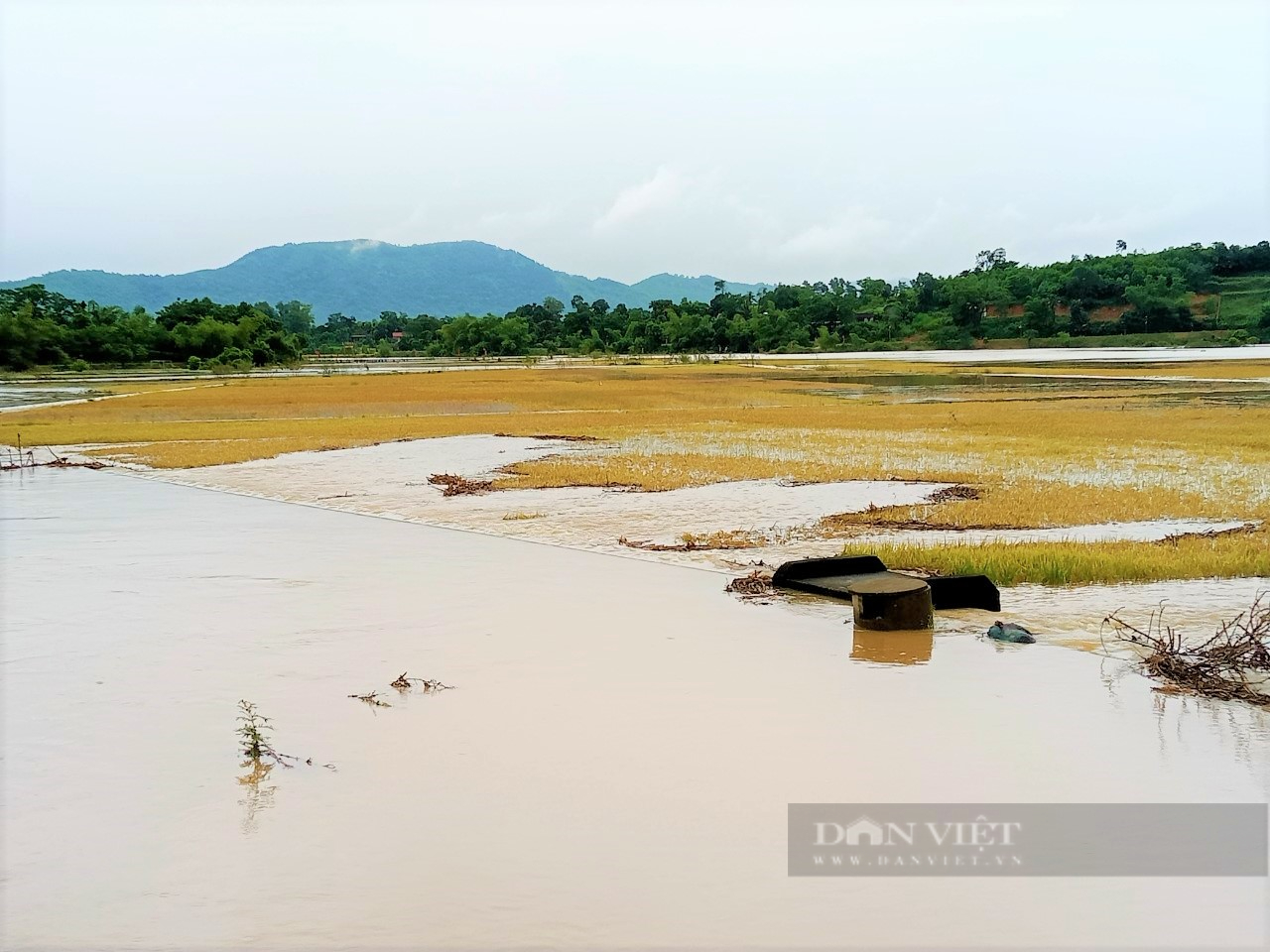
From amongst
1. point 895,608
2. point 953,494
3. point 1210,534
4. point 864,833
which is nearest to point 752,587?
point 895,608

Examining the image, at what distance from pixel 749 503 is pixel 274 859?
11794mm

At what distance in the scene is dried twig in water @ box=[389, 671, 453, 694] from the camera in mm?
7988

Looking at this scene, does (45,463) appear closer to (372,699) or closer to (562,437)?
(562,437)

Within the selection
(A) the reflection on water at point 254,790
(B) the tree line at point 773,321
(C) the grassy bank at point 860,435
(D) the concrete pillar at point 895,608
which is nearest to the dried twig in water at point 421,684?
(A) the reflection on water at point 254,790

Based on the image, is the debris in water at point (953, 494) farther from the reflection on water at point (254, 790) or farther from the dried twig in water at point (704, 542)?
the reflection on water at point (254, 790)

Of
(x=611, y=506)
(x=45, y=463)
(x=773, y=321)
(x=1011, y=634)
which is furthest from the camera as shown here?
(x=773, y=321)

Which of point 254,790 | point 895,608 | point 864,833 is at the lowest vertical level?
point 864,833

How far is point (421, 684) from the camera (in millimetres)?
8125

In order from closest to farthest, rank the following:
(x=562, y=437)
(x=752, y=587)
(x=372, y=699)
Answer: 1. (x=372, y=699)
2. (x=752, y=587)
3. (x=562, y=437)

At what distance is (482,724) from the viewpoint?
731cm

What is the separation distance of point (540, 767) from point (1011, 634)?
168 inches

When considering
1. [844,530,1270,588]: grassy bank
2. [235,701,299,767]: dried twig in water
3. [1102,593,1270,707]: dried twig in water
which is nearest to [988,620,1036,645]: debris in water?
[1102,593,1270,707]: dried twig in water

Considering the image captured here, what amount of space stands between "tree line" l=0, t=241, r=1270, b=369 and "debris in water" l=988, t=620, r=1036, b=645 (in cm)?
8641

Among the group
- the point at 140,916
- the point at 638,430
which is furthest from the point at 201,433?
the point at 140,916
